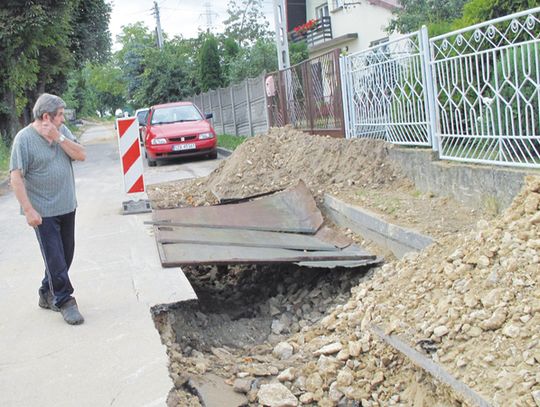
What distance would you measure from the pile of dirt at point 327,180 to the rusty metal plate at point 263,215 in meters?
0.40

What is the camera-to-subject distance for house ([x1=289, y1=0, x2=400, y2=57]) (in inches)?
1152

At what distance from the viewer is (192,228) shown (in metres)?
7.82

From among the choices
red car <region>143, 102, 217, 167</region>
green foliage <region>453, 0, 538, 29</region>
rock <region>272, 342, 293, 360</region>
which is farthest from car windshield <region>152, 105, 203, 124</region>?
rock <region>272, 342, 293, 360</region>

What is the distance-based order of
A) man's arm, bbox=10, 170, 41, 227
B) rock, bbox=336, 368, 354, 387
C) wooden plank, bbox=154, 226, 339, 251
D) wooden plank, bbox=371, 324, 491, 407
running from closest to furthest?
1. wooden plank, bbox=371, 324, 491, 407
2. rock, bbox=336, 368, 354, 387
3. man's arm, bbox=10, 170, 41, 227
4. wooden plank, bbox=154, 226, 339, 251

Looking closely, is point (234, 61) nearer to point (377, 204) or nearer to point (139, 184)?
point (139, 184)

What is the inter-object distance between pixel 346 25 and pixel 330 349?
2961 centimetres

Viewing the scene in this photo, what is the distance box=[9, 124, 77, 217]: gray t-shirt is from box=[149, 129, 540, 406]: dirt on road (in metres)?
1.25

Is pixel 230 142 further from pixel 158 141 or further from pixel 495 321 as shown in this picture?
pixel 495 321

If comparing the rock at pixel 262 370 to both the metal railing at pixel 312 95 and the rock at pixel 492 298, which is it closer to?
the rock at pixel 492 298

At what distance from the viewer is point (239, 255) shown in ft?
21.1

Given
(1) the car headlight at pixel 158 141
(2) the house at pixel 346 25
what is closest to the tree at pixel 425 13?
(2) the house at pixel 346 25

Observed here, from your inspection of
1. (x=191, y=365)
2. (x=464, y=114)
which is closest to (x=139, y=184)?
(x=464, y=114)

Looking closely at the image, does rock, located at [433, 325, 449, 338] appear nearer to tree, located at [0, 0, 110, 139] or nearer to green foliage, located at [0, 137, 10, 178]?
green foliage, located at [0, 137, 10, 178]

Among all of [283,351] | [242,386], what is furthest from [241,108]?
[242,386]
